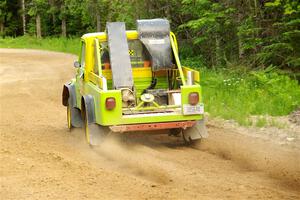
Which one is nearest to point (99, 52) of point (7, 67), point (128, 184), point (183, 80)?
point (183, 80)

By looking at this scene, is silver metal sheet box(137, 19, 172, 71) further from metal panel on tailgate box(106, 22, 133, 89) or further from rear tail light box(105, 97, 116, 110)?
rear tail light box(105, 97, 116, 110)

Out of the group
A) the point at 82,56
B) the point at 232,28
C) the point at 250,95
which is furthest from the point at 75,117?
the point at 232,28

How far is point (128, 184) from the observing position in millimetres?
8125

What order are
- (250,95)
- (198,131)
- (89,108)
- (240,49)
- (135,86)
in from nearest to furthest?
(89,108) < (198,131) < (135,86) < (250,95) < (240,49)

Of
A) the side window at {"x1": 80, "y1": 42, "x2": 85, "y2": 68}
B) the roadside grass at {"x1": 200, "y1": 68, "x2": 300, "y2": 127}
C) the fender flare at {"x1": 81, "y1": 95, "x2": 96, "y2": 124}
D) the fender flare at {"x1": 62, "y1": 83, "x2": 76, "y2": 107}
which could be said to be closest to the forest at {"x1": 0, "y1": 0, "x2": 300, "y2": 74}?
the roadside grass at {"x1": 200, "y1": 68, "x2": 300, "y2": 127}

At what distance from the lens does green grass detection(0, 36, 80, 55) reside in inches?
1572

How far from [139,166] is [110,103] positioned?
1.38 meters

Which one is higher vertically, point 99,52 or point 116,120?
point 99,52

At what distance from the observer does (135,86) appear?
38.3 feet

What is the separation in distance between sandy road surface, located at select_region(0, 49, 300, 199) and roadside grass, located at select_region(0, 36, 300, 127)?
3.69ft

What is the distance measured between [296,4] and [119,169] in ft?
26.9

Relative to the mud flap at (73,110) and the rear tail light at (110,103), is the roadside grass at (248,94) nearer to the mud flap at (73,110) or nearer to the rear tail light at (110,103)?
the mud flap at (73,110)

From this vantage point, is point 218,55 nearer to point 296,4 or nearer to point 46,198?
point 296,4

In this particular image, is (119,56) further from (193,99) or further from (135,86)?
(193,99)
